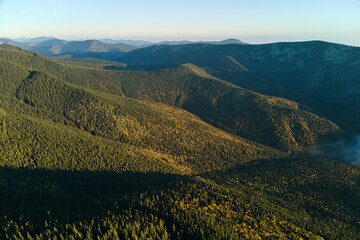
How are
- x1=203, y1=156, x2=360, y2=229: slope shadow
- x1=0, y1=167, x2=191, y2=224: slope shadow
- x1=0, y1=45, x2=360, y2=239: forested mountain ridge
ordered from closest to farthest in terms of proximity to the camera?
x1=0, y1=45, x2=360, y2=239: forested mountain ridge
x1=0, y1=167, x2=191, y2=224: slope shadow
x1=203, y1=156, x2=360, y2=229: slope shadow

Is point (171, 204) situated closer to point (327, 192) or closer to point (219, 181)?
point (219, 181)

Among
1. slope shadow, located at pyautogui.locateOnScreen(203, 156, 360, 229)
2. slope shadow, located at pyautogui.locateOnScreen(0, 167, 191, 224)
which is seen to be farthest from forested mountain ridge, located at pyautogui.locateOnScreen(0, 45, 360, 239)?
slope shadow, located at pyautogui.locateOnScreen(203, 156, 360, 229)

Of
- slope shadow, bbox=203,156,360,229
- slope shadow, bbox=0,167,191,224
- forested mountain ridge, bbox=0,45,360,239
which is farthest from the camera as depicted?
slope shadow, bbox=203,156,360,229

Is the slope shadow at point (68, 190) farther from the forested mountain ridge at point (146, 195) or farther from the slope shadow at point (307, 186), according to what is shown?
the slope shadow at point (307, 186)

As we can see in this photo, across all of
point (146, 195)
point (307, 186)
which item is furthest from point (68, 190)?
point (307, 186)

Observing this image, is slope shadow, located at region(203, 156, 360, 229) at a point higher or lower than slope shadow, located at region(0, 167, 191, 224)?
lower

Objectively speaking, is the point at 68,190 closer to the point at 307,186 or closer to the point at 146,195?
the point at 146,195

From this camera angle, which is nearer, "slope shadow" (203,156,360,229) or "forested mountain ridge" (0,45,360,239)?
"forested mountain ridge" (0,45,360,239)

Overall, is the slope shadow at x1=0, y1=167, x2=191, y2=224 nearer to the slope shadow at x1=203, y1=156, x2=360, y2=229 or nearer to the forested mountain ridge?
the forested mountain ridge

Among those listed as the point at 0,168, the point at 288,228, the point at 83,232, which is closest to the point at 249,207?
the point at 288,228

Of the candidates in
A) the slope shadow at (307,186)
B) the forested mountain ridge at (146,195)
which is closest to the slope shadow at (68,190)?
the forested mountain ridge at (146,195)
